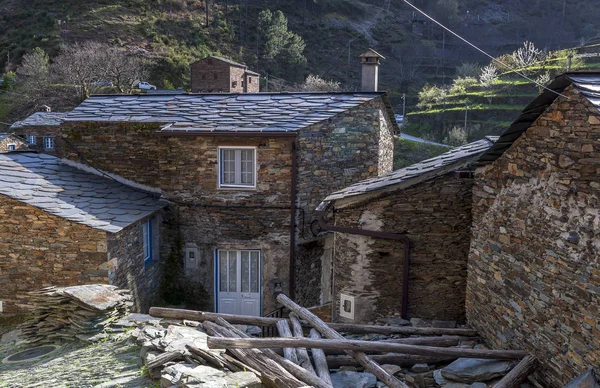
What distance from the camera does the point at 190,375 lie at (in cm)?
609

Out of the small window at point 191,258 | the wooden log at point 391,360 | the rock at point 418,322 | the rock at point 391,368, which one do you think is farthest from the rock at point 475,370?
the small window at point 191,258

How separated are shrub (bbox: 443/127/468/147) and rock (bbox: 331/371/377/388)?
94.0ft

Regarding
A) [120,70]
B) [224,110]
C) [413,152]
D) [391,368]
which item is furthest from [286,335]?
[120,70]

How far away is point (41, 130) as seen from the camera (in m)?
32.4

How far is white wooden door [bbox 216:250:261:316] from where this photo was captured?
43.7ft

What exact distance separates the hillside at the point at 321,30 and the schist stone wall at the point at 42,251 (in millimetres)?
37514

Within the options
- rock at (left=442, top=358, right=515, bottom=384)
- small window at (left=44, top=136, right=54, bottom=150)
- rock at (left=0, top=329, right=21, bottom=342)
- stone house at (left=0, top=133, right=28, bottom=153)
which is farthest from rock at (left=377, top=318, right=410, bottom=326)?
small window at (left=44, top=136, right=54, bottom=150)

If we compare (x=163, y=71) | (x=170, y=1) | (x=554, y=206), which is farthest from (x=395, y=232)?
(x=170, y=1)

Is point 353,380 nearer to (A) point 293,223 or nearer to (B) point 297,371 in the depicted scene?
(B) point 297,371

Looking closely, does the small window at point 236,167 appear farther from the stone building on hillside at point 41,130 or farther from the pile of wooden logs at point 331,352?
the stone building on hillside at point 41,130

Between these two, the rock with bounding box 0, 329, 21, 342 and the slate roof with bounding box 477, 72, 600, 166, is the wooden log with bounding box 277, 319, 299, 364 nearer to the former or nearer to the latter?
the slate roof with bounding box 477, 72, 600, 166

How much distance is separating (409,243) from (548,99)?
3853 mm

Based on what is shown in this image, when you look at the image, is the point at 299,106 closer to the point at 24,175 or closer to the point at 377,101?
the point at 377,101

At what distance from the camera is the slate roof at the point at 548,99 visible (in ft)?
18.3
